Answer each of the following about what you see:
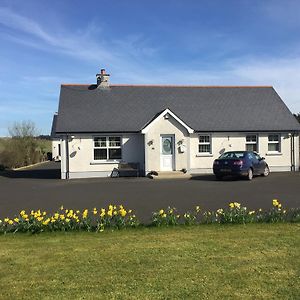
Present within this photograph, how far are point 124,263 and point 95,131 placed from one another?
19.5 metres

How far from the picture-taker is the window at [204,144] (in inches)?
1050

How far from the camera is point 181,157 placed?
25.6 metres

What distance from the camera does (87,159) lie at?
2525cm

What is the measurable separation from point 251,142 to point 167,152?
6.00 metres

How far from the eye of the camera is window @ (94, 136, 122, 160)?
2553 centimetres

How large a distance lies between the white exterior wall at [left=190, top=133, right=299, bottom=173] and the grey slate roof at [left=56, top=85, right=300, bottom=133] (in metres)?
0.58

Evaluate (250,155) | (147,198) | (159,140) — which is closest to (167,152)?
(159,140)

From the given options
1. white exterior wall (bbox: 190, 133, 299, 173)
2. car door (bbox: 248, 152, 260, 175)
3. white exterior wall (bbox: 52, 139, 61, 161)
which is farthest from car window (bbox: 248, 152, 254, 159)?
white exterior wall (bbox: 52, 139, 61, 161)

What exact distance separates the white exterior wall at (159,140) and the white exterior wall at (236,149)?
0.99m

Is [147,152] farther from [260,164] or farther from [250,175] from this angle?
[260,164]

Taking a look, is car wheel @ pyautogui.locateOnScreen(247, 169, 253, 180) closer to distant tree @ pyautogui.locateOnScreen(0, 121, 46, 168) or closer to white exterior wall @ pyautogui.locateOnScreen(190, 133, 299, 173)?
white exterior wall @ pyautogui.locateOnScreen(190, 133, 299, 173)

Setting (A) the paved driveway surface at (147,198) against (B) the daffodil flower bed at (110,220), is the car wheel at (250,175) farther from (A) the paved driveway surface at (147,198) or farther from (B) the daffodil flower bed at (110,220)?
(B) the daffodil flower bed at (110,220)

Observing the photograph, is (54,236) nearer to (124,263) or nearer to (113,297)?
(124,263)

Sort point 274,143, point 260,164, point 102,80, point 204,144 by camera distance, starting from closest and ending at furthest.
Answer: point 260,164 → point 204,144 → point 274,143 → point 102,80
